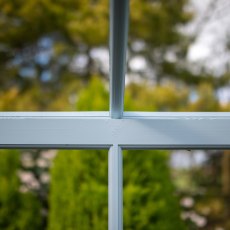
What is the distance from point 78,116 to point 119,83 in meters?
0.27

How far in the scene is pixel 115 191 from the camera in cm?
128

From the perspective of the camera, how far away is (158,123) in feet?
4.30

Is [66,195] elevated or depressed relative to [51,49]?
depressed

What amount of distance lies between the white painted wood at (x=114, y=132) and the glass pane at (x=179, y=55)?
251 cm

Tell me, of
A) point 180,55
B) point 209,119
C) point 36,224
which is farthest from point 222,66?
point 209,119

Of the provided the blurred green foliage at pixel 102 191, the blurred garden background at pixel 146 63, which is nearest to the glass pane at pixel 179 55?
the blurred garden background at pixel 146 63

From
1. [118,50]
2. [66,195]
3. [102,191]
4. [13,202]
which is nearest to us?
[118,50]

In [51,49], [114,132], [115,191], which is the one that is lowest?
[115,191]

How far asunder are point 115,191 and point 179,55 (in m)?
3.17

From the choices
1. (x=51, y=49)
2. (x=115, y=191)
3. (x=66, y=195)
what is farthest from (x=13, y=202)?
(x=51, y=49)

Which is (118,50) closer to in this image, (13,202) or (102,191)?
(102,191)

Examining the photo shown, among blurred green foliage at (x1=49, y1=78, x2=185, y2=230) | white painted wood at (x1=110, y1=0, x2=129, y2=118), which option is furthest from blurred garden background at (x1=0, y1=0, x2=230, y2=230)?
white painted wood at (x1=110, y1=0, x2=129, y2=118)

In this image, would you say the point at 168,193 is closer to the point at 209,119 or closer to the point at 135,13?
the point at 209,119

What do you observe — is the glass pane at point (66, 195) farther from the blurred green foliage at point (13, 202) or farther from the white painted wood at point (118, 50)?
the white painted wood at point (118, 50)
